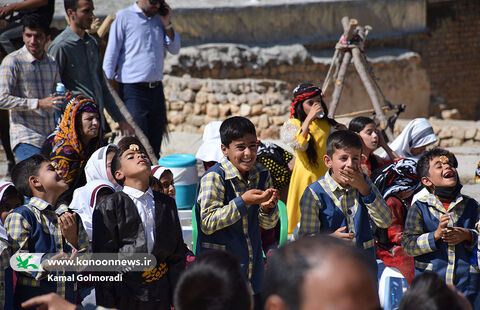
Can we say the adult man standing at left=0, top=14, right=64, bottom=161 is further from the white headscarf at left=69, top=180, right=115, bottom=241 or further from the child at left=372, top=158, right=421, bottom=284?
the child at left=372, top=158, right=421, bottom=284

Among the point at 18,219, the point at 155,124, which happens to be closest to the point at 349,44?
the point at 155,124

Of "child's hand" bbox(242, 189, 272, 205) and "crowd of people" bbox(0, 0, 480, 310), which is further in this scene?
"child's hand" bbox(242, 189, 272, 205)

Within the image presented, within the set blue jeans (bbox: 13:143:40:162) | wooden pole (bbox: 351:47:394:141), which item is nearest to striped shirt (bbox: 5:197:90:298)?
blue jeans (bbox: 13:143:40:162)

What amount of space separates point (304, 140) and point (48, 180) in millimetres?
1945

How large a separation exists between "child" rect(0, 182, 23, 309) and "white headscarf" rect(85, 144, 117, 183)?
61 centimetres

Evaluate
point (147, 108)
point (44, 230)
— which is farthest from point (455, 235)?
point (147, 108)

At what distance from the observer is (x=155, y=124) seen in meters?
5.87

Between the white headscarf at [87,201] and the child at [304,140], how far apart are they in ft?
4.59

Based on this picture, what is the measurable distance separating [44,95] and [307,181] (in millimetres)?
2179

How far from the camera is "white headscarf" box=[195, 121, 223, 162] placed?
4771mm

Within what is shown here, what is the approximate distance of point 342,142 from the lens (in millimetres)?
3492

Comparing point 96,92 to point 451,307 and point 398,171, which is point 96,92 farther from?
point 451,307

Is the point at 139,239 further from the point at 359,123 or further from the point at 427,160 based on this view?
the point at 359,123

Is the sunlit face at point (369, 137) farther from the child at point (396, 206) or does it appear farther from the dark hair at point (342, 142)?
the dark hair at point (342, 142)
